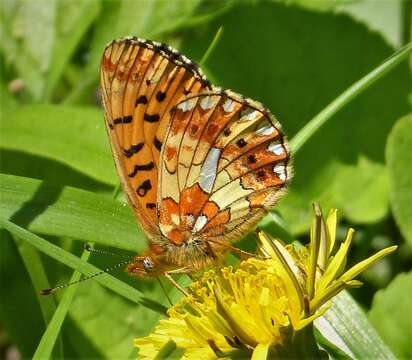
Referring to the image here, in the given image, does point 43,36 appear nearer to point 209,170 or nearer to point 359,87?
point 209,170

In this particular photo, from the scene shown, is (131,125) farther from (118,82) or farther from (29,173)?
(29,173)

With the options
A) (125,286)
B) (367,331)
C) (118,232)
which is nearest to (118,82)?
(118,232)

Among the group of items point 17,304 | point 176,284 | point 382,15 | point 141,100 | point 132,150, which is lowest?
point 17,304

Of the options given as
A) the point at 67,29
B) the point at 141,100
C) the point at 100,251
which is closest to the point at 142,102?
the point at 141,100

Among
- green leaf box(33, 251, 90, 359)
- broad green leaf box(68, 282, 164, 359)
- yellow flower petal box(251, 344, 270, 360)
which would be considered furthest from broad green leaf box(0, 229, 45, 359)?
yellow flower petal box(251, 344, 270, 360)

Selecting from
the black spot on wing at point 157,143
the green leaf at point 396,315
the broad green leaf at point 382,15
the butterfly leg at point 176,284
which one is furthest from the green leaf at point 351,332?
the broad green leaf at point 382,15

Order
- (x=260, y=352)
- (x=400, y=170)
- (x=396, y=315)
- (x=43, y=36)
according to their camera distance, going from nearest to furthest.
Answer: (x=260, y=352)
(x=396, y=315)
(x=400, y=170)
(x=43, y=36)

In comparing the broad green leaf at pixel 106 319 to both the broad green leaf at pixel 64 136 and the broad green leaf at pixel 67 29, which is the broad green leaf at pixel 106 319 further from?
the broad green leaf at pixel 67 29
